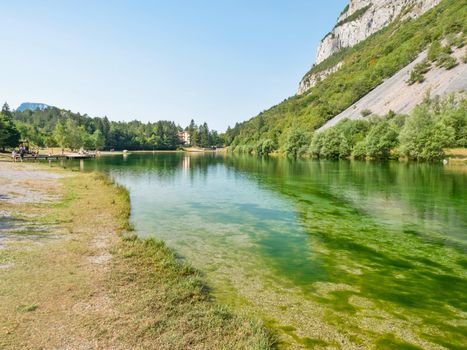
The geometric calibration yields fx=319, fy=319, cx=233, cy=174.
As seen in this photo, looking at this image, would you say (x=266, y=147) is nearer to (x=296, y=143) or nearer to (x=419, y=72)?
(x=296, y=143)

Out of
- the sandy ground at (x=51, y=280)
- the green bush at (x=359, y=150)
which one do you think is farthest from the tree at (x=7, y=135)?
the green bush at (x=359, y=150)

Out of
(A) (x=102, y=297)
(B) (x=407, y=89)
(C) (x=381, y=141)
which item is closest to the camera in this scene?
(A) (x=102, y=297)

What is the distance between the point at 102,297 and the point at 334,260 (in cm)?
1147

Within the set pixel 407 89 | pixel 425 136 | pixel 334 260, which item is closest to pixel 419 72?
pixel 407 89

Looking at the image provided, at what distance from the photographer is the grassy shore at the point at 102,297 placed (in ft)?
27.8

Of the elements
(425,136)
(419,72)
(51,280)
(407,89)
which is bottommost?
(51,280)

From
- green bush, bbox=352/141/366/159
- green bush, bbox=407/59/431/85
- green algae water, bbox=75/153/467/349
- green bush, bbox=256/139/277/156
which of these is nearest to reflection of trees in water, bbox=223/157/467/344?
green algae water, bbox=75/153/467/349

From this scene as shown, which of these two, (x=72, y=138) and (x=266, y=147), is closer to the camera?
(x=72, y=138)

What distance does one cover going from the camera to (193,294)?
1172 centimetres

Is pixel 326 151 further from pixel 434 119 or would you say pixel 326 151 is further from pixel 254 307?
pixel 254 307

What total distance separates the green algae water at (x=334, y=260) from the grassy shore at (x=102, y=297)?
1411 millimetres

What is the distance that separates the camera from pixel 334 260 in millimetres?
16828

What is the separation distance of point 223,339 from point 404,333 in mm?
5651

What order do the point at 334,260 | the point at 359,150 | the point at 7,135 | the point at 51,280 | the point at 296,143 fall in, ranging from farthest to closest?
the point at 296,143
the point at 359,150
the point at 7,135
the point at 334,260
the point at 51,280
